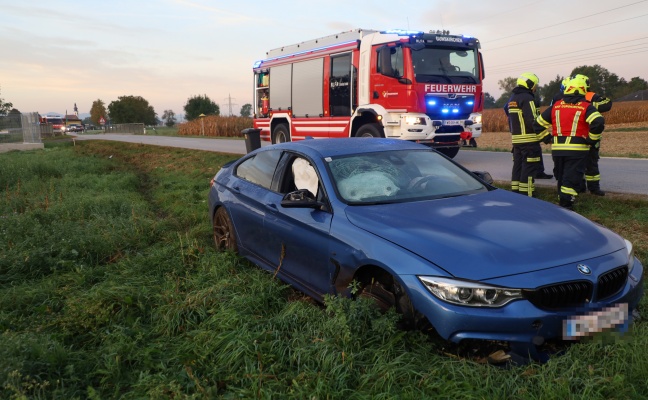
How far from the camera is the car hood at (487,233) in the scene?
2910 millimetres

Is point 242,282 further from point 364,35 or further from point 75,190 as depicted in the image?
point 364,35

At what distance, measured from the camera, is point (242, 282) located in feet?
→ 14.8

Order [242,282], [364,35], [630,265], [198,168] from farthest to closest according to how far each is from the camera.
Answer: [198,168]
[364,35]
[242,282]
[630,265]

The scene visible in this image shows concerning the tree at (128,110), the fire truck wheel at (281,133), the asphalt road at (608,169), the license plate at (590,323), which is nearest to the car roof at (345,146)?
the license plate at (590,323)

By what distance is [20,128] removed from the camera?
2889 cm

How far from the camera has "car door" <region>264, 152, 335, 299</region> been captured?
3773 mm

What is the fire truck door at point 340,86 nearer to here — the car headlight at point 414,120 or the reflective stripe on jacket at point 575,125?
the car headlight at point 414,120

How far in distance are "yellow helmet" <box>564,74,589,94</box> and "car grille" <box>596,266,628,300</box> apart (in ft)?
13.7

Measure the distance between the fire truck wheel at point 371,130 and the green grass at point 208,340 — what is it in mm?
5839

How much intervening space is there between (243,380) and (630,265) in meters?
2.46

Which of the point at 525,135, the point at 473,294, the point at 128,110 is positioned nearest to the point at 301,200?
the point at 473,294

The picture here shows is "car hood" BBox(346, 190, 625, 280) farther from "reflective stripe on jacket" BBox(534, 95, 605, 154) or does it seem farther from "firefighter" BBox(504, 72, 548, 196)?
"firefighter" BBox(504, 72, 548, 196)

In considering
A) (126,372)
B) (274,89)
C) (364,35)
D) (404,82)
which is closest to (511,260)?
(126,372)

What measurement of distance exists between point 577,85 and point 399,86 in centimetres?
455
